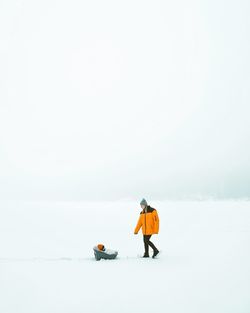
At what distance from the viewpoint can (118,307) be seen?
7.68 m

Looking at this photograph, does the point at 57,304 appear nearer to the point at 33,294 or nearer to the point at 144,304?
the point at 33,294

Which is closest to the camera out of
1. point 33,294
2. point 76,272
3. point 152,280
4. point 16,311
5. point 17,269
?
point 16,311

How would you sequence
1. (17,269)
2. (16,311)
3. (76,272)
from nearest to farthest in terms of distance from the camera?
1. (16,311)
2. (76,272)
3. (17,269)

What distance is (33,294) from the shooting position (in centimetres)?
867

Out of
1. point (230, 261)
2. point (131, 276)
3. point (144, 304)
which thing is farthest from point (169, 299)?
point (230, 261)

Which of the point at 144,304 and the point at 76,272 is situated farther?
the point at 76,272

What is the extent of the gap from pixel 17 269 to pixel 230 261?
681 centimetres

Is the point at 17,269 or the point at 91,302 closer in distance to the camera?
the point at 91,302

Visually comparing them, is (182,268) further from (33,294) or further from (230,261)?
(33,294)

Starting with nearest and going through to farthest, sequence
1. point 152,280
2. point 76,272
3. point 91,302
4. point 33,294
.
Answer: point 91,302 < point 33,294 < point 152,280 < point 76,272

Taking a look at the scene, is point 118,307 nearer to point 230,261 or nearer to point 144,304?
point 144,304

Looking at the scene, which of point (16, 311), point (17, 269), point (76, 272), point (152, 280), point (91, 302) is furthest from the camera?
point (17, 269)

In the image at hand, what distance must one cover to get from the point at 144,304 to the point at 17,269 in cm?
542

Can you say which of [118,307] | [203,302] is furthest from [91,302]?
[203,302]
